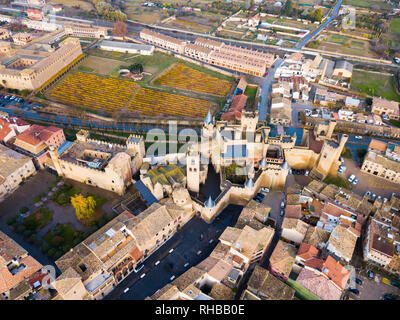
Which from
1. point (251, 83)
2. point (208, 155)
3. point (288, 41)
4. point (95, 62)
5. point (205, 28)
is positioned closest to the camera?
point (208, 155)

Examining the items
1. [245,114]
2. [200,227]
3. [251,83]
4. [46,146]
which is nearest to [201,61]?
[251,83]

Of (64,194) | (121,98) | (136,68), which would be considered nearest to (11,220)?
(64,194)

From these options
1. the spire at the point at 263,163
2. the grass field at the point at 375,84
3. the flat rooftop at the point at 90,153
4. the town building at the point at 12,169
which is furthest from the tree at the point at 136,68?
the grass field at the point at 375,84

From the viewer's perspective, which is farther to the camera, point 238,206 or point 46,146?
point 46,146

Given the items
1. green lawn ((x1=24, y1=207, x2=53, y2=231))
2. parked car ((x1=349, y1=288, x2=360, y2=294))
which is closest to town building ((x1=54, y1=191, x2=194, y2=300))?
green lawn ((x1=24, y1=207, x2=53, y2=231))

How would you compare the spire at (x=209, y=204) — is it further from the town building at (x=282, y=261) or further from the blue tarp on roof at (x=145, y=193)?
the town building at (x=282, y=261)

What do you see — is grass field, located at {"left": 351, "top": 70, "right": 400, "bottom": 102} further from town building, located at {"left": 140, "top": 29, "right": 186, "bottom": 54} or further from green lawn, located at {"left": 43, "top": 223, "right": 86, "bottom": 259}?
green lawn, located at {"left": 43, "top": 223, "right": 86, "bottom": 259}

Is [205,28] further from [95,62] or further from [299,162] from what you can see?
[299,162]
